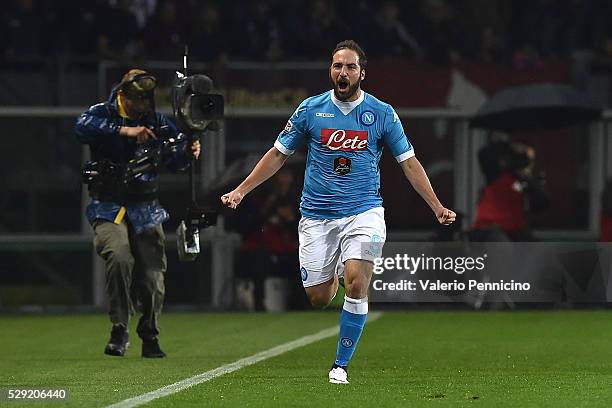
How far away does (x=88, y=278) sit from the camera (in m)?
22.3

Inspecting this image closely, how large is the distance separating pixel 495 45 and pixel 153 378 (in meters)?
12.3

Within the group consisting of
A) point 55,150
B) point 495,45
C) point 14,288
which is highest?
point 495,45

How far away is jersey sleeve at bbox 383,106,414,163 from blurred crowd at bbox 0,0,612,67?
1088cm

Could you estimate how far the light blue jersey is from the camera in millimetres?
11109

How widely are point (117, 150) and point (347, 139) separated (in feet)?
9.44

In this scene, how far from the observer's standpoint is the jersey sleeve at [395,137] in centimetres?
1116

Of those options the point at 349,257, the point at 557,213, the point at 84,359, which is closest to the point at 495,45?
the point at 557,213

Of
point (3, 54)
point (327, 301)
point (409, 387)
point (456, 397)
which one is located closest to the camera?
point (456, 397)

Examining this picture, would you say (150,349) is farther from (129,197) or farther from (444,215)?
(444,215)

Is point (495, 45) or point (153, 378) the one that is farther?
point (495, 45)

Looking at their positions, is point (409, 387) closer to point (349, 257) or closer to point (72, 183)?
A: point (349, 257)

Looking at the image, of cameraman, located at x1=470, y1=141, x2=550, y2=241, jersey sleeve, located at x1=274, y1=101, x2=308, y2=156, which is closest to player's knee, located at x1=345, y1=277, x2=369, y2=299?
jersey sleeve, located at x1=274, y1=101, x2=308, y2=156

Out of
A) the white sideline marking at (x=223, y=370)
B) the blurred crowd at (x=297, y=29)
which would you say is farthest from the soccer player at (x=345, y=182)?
the blurred crowd at (x=297, y=29)

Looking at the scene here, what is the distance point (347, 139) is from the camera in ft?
36.4
